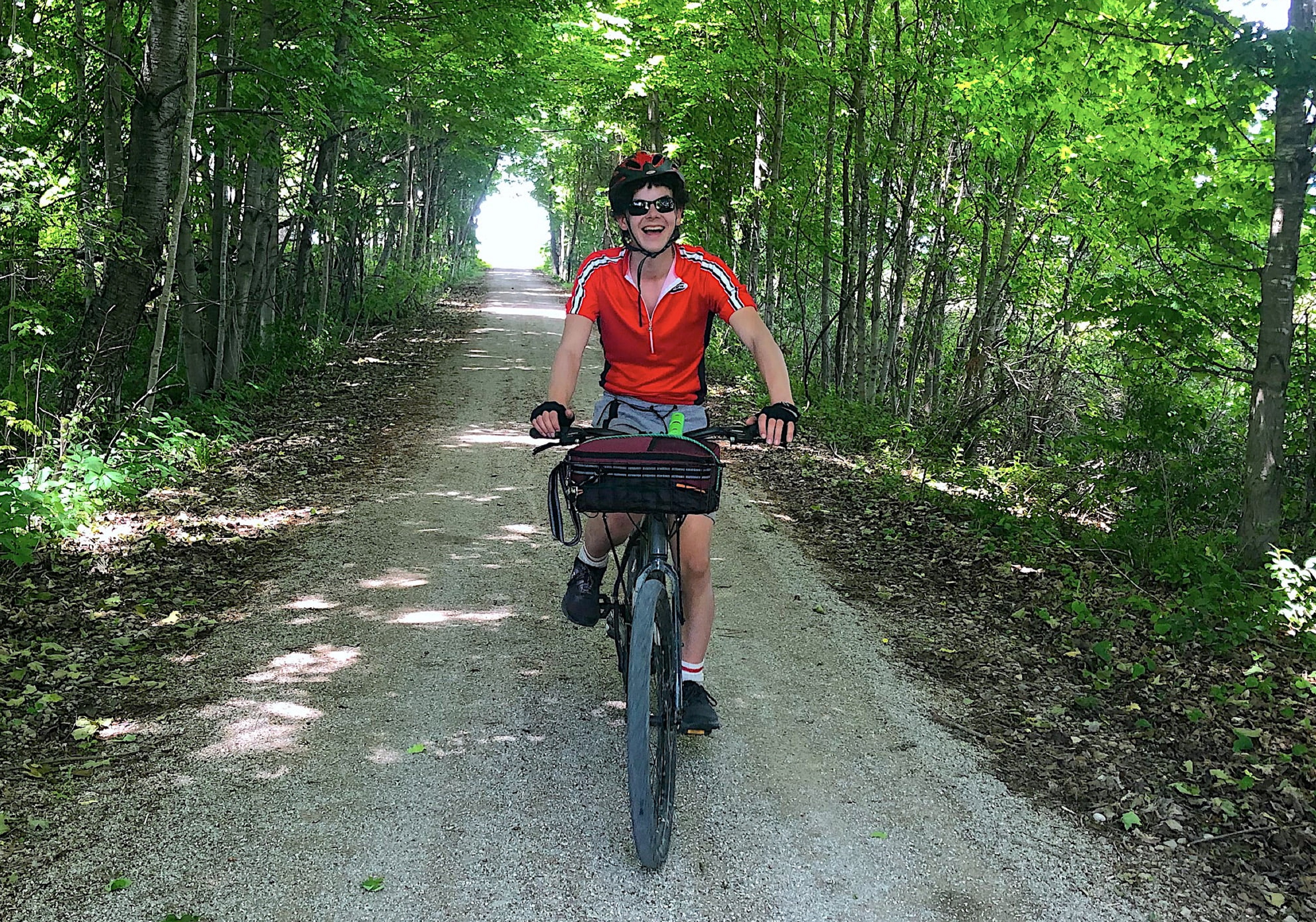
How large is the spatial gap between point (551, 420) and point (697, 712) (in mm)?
1303

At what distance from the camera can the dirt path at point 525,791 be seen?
303 centimetres

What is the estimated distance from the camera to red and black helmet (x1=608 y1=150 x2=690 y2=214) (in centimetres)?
350

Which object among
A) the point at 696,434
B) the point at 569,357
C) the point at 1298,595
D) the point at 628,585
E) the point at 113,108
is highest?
the point at 113,108

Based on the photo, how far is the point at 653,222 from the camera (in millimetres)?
3570

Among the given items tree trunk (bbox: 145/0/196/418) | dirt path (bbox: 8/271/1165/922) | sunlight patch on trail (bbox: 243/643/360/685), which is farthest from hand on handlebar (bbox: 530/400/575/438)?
tree trunk (bbox: 145/0/196/418)

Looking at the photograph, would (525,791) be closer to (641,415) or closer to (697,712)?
(697,712)

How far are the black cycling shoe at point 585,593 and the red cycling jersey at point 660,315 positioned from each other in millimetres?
796

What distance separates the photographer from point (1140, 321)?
268 inches

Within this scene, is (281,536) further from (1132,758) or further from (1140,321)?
(1140,321)

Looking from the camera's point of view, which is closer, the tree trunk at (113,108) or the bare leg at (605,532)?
the bare leg at (605,532)

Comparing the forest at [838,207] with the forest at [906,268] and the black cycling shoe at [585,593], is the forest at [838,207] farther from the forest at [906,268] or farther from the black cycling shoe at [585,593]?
the black cycling shoe at [585,593]

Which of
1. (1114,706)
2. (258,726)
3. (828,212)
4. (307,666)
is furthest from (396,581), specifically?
(828,212)

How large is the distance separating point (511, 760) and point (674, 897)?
1.06m

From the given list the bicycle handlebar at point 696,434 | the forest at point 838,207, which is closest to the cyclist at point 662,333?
the bicycle handlebar at point 696,434
